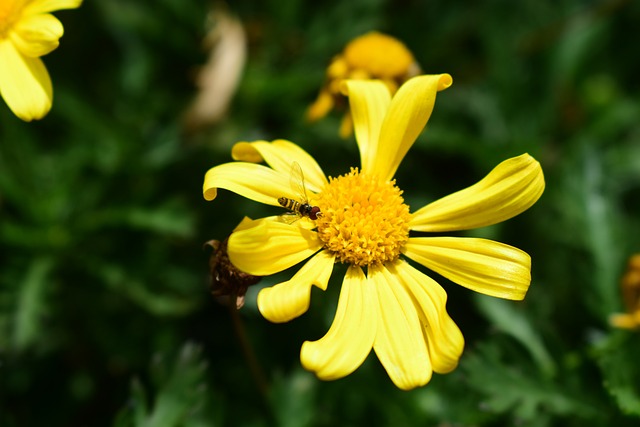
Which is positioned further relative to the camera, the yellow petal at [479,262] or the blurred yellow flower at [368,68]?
the blurred yellow flower at [368,68]

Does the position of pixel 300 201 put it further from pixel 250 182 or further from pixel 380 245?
pixel 380 245

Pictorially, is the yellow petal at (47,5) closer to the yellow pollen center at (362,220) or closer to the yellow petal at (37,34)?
the yellow petal at (37,34)

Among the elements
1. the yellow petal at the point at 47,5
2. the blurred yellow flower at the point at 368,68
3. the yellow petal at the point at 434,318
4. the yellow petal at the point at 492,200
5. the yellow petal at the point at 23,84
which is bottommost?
the yellow petal at the point at 434,318

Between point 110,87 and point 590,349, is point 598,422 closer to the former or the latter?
point 590,349

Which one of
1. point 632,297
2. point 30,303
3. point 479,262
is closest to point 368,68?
point 479,262

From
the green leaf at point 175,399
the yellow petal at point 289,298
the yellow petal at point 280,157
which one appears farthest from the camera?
the green leaf at point 175,399

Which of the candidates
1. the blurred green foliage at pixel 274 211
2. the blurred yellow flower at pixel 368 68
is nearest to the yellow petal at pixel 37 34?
the blurred green foliage at pixel 274 211
